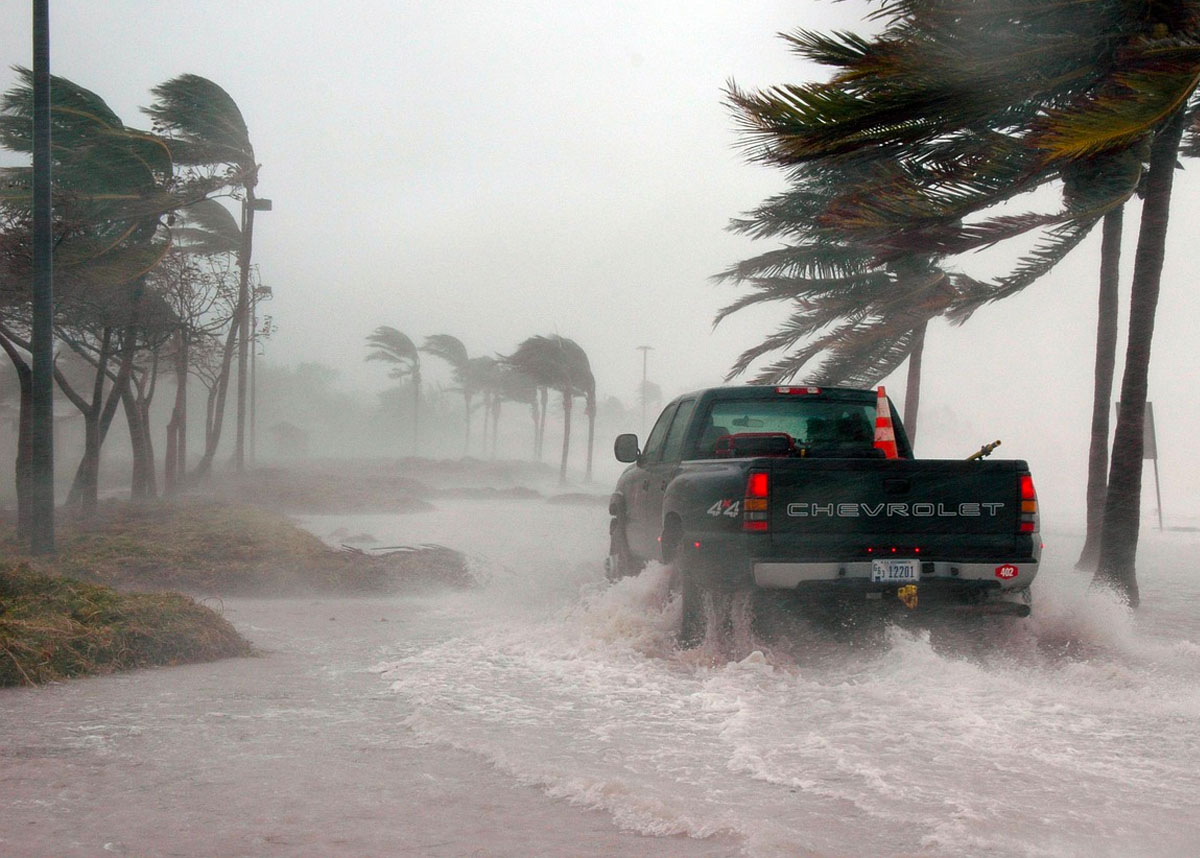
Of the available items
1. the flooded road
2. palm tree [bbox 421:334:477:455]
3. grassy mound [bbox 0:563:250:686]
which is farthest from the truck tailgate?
palm tree [bbox 421:334:477:455]

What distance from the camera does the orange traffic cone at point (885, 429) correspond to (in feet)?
26.8

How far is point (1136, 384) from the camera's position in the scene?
36.9ft

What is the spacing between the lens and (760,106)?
962 centimetres

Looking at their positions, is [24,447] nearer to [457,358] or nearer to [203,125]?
[203,125]

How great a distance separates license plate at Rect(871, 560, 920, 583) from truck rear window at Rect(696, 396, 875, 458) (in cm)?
201

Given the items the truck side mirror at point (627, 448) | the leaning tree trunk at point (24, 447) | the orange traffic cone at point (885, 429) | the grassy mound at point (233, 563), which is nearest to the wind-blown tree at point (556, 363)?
the leaning tree trunk at point (24, 447)

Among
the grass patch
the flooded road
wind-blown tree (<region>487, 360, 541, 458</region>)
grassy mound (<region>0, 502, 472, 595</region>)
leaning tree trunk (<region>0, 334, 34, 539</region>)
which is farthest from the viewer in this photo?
wind-blown tree (<region>487, 360, 541, 458</region>)

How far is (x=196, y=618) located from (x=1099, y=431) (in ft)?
39.1

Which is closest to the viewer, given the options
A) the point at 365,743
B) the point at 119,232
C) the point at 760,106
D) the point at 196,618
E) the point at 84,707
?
the point at 365,743

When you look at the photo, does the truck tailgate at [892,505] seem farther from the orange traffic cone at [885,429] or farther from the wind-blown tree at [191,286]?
the wind-blown tree at [191,286]

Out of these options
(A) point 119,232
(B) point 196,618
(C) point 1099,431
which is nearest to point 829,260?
(C) point 1099,431

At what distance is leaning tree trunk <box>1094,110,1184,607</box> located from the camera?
11070 millimetres

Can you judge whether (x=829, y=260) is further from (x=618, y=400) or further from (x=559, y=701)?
(x=618, y=400)

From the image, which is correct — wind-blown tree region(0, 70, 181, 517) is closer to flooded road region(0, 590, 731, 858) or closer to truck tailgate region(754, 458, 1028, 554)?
flooded road region(0, 590, 731, 858)
